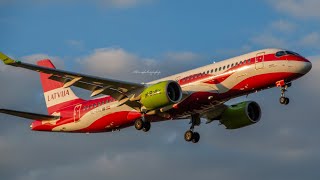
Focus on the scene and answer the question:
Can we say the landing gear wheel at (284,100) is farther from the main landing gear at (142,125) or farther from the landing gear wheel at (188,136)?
the landing gear wheel at (188,136)

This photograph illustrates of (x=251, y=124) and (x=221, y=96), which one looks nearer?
(x=221, y=96)

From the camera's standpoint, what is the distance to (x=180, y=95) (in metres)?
67.9

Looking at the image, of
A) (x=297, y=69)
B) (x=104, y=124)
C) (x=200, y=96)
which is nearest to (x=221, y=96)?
(x=200, y=96)

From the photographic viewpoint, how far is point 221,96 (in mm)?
67562

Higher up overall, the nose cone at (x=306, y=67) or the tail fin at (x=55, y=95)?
the tail fin at (x=55, y=95)

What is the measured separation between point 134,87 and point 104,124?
205 inches

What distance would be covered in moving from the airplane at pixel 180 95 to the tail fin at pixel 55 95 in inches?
56.4

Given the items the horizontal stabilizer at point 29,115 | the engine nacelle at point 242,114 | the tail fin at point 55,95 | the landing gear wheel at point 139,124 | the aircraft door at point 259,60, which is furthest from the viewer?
the tail fin at point 55,95

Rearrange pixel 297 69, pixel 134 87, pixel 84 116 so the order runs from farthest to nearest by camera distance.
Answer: pixel 84 116 < pixel 134 87 < pixel 297 69

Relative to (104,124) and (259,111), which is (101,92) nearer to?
(104,124)

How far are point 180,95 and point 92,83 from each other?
6910 mm

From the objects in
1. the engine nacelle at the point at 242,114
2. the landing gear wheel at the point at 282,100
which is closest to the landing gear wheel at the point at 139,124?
the engine nacelle at the point at 242,114

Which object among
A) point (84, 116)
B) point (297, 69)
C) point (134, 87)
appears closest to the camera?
point (297, 69)

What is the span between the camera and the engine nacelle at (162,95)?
6719 cm
